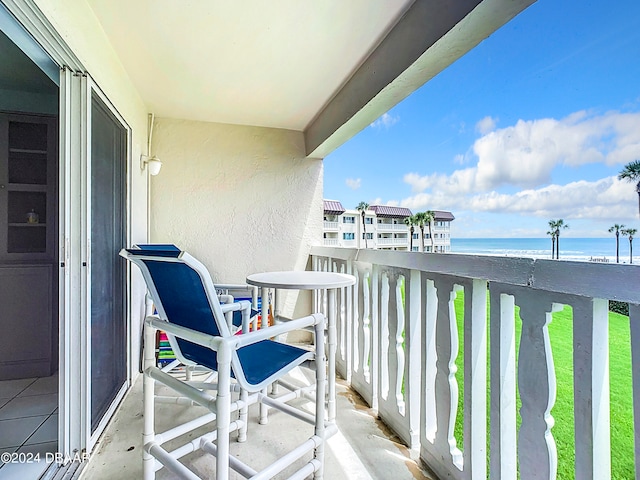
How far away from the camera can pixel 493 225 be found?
1.84 m

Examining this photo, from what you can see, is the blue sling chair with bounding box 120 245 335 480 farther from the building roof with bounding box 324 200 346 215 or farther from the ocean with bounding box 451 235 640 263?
the building roof with bounding box 324 200 346 215

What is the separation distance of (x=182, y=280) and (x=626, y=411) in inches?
67.4

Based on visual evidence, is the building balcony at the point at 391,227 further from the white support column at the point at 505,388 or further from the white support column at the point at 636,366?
the white support column at the point at 636,366

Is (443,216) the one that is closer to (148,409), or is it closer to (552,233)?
(552,233)

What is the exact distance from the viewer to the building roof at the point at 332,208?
3.74 m

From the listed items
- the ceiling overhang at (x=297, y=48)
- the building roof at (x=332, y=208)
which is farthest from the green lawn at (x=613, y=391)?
the building roof at (x=332, y=208)

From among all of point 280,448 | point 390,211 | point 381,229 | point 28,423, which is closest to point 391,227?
point 381,229

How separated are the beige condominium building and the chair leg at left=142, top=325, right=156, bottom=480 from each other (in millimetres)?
1340

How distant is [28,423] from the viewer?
1.95m

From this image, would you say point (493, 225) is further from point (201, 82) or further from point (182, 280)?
point (201, 82)

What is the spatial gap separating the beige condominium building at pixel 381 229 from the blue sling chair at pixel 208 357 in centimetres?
89

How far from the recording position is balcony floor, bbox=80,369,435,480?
1557mm

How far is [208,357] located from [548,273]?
4.12 ft

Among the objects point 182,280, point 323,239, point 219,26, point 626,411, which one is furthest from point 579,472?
point 323,239
